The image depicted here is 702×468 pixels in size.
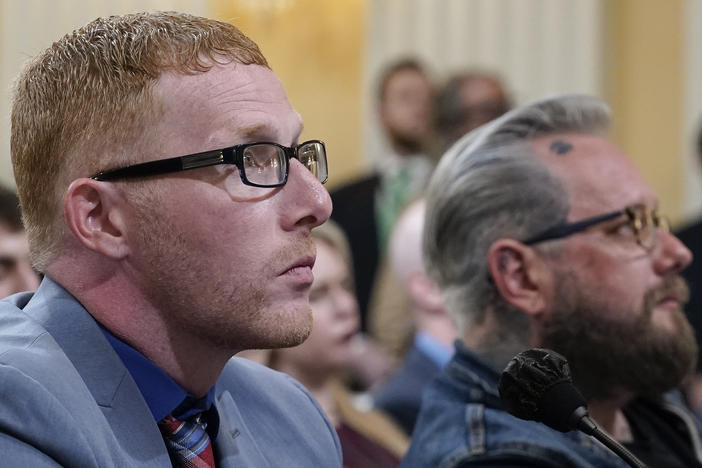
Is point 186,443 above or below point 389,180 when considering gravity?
above

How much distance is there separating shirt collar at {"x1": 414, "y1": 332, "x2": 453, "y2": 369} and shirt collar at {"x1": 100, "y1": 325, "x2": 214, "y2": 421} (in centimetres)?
200

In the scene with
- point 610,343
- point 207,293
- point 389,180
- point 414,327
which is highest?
point 207,293

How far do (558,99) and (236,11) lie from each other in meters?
3.70

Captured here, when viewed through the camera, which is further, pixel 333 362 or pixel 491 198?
pixel 333 362

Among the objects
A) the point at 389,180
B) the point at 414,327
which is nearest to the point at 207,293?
the point at 414,327

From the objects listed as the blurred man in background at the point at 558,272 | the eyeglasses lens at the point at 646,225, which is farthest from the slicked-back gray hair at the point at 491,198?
the eyeglasses lens at the point at 646,225

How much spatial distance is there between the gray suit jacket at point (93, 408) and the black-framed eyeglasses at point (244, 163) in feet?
0.73

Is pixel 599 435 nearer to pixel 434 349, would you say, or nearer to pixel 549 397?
pixel 549 397

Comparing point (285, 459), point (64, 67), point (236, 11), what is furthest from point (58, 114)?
point (236, 11)

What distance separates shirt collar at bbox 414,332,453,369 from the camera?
373cm

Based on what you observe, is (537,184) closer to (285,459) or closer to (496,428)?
(496,428)

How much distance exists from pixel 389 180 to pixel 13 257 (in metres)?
2.63

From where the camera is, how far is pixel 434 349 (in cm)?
381

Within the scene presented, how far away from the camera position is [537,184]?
2398mm
